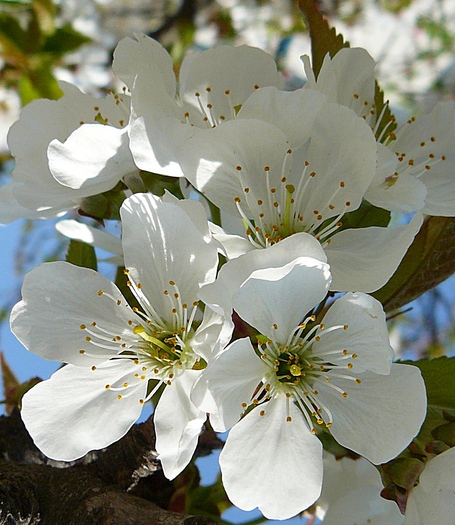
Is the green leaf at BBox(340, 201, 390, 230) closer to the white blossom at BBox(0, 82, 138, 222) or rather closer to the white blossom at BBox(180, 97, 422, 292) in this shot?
the white blossom at BBox(180, 97, 422, 292)

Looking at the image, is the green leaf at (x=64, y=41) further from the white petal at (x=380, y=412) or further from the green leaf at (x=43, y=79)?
the white petal at (x=380, y=412)

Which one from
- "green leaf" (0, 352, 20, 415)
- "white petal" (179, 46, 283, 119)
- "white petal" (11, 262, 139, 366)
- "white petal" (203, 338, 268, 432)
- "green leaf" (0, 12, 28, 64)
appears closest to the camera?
"white petal" (203, 338, 268, 432)

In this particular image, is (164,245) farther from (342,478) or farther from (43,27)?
(43,27)

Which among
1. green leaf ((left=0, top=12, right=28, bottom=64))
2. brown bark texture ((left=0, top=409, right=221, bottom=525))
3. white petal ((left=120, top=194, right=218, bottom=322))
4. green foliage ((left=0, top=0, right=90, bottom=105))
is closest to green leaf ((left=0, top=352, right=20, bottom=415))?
brown bark texture ((left=0, top=409, right=221, bottom=525))

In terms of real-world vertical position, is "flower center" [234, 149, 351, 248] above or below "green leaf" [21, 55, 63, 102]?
above

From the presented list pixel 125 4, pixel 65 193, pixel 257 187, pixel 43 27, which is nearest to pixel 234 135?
pixel 257 187

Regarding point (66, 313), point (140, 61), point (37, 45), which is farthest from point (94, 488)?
point (37, 45)

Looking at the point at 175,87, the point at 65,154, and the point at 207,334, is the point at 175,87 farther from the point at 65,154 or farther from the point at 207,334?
the point at 207,334
